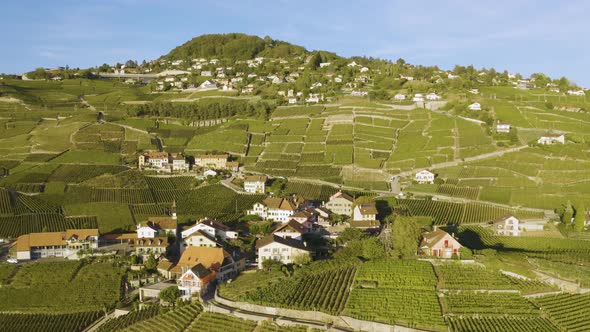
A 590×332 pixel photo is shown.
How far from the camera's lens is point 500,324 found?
1063 inches

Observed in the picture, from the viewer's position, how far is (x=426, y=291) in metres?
29.9

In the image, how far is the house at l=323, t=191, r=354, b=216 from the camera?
2084 inches

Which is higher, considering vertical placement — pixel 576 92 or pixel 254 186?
pixel 576 92

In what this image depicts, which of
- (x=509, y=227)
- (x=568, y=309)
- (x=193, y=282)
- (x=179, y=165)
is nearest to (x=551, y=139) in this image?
(x=509, y=227)

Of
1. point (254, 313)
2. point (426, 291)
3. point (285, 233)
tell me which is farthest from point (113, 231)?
point (426, 291)

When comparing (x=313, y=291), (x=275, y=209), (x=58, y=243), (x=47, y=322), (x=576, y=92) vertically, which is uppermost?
(x=576, y=92)

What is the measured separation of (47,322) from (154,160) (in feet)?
122

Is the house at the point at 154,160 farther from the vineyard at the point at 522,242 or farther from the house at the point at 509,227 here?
the house at the point at 509,227

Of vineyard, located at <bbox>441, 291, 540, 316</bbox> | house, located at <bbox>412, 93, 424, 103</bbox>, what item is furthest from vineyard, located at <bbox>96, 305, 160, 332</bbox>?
house, located at <bbox>412, 93, 424, 103</bbox>

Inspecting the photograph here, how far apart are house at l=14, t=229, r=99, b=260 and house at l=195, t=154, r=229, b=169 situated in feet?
84.1

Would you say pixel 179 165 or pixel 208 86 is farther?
pixel 208 86

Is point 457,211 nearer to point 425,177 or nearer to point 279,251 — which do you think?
point 425,177

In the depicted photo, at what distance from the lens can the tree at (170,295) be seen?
34091 millimetres

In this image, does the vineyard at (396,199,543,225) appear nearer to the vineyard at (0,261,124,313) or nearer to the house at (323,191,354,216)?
the house at (323,191,354,216)
